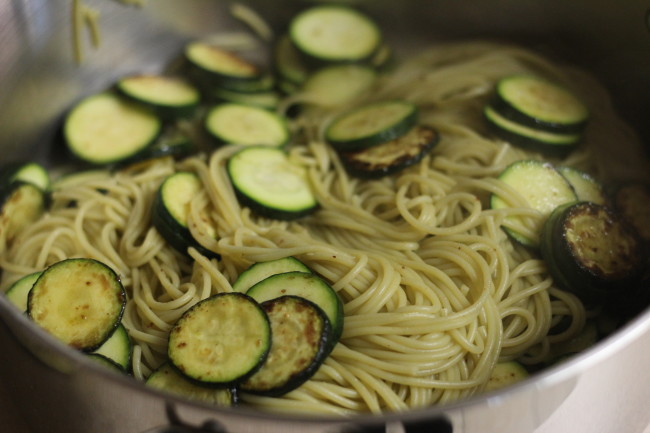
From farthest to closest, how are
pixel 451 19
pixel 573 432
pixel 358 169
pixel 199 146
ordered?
pixel 451 19 < pixel 199 146 < pixel 358 169 < pixel 573 432

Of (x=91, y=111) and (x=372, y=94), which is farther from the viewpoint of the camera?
(x=372, y=94)

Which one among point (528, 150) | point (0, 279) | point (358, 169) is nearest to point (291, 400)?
point (358, 169)

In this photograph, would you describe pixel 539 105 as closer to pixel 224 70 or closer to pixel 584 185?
pixel 584 185

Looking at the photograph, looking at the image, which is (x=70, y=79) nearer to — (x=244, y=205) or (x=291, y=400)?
(x=244, y=205)

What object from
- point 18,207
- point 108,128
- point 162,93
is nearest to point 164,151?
point 108,128

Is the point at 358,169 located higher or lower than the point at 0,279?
higher

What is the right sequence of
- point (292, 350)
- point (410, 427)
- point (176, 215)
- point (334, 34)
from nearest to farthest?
point (410, 427) < point (292, 350) < point (176, 215) < point (334, 34)
